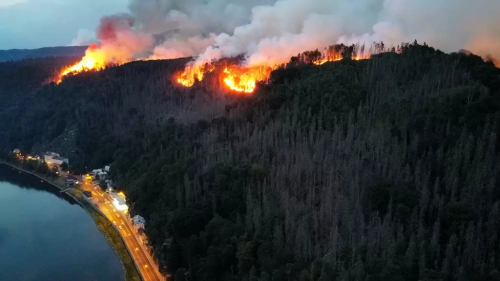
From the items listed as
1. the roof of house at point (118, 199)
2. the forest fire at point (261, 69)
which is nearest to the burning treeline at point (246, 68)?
the forest fire at point (261, 69)

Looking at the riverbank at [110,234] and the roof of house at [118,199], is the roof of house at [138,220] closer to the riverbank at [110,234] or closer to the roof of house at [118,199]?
the riverbank at [110,234]

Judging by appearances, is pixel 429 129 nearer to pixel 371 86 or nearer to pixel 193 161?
pixel 371 86

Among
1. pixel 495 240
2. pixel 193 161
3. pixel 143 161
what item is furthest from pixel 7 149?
pixel 495 240

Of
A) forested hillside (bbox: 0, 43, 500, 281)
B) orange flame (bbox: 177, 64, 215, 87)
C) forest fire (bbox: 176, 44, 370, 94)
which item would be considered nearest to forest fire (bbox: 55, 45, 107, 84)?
orange flame (bbox: 177, 64, 215, 87)

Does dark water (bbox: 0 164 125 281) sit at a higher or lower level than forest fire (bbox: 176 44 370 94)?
lower

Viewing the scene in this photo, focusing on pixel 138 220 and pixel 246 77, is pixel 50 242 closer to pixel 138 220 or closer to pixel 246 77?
pixel 138 220

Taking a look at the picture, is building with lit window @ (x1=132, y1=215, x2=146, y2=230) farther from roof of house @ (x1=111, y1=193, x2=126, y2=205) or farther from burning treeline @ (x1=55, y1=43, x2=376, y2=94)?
burning treeline @ (x1=55, y1=43, x2=376, y2=94)
